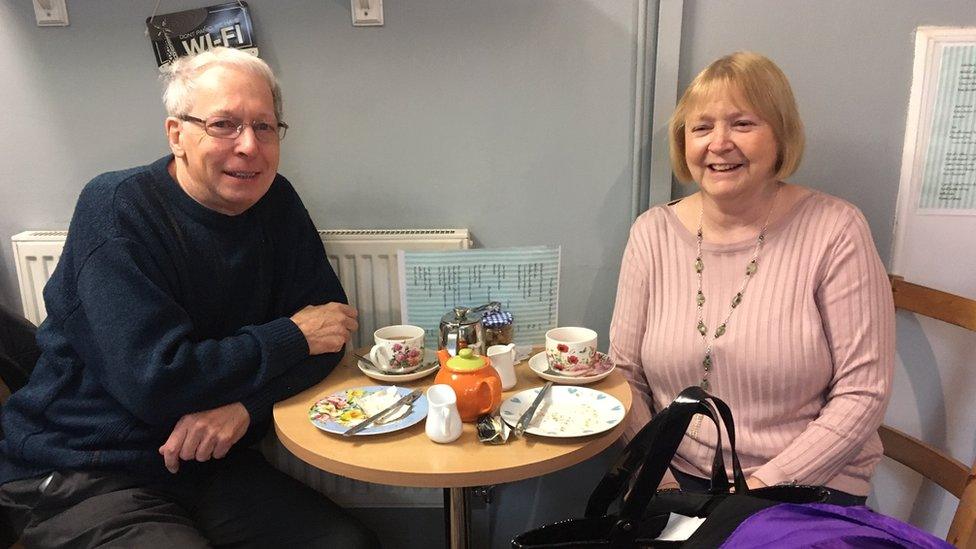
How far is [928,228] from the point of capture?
4.95ft

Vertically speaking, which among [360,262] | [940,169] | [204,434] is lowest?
[204,434]

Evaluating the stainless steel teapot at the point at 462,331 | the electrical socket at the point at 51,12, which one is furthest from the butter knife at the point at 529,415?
the electrical socket at the point at 51,12

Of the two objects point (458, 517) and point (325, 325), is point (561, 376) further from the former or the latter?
point (325, 325)

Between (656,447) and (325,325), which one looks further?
(325,325)

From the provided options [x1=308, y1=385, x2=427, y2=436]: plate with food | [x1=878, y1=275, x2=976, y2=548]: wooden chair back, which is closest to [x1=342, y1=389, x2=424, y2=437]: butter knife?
[x1=308, y1=385, x2=427, y2=436]: plate with food

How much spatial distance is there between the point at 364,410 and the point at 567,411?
1.17 feet

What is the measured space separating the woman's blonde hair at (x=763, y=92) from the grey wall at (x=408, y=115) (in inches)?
10.4

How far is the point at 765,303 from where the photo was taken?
125 centimetres

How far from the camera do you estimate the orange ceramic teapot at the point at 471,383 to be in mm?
1065

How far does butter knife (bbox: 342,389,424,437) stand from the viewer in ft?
3.41

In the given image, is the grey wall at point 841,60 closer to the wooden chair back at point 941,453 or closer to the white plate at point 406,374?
the wooden chair back at point 941,453

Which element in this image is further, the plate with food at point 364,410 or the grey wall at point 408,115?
the grey wall at point 408,115

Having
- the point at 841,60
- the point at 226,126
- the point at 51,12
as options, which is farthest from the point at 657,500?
the point at 51,12

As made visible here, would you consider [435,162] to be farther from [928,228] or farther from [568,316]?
[928,228]
